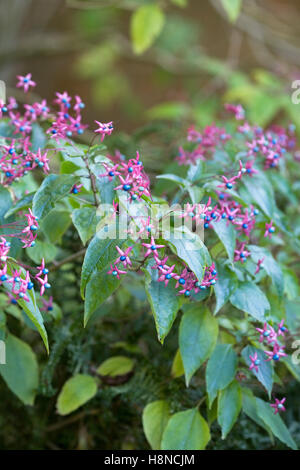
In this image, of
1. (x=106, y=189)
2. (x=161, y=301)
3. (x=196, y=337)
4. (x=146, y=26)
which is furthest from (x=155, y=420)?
(x=146, y=26)

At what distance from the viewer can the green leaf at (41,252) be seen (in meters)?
0.91

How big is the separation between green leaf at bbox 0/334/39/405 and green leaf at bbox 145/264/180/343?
0.38 m

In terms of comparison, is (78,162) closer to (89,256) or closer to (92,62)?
(89,256)

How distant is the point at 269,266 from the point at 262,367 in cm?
16

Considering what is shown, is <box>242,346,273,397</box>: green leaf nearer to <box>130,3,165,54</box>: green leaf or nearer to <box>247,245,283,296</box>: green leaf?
<box>247,245,283,296</box>: green leaf

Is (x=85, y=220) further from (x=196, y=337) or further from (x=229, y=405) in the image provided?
(x=229, y=405)

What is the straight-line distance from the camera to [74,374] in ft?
3.30

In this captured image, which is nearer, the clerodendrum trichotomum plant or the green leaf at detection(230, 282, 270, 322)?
the clerodendrum trichotomum plant

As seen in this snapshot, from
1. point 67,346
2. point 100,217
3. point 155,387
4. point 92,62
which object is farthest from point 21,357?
point 92,62

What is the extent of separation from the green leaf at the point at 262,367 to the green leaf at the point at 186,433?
138mm

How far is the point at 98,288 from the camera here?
0.70 metres

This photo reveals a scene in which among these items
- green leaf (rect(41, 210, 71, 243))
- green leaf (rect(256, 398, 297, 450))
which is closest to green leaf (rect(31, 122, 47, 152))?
green leaf (rect(41, 210, 71, 243))

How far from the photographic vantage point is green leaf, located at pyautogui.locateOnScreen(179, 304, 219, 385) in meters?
0.82
